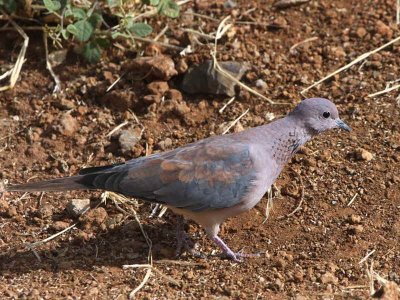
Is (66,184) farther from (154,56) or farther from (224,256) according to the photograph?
(154,56)

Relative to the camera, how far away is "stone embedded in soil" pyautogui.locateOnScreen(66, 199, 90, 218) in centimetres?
563

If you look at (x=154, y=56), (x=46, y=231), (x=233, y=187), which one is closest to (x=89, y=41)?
(x=154, y=56)

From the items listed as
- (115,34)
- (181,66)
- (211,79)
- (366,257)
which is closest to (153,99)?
(181,66)

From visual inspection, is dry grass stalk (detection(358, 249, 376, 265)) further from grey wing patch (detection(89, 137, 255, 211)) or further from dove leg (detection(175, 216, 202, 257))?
dove leg (detection(175, 216, 202, 257))

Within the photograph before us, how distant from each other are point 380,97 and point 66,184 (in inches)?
104

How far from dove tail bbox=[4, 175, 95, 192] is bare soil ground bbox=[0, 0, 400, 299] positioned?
1.66 feet

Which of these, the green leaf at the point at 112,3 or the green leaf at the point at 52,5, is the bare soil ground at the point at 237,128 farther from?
the green leaf at the point at 52,5

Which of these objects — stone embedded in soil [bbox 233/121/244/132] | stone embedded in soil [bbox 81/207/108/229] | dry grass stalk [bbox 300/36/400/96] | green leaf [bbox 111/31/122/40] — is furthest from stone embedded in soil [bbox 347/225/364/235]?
green leaf [bbox 111/31/122/40]

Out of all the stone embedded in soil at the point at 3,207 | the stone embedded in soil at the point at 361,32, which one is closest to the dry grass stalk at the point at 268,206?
the stone embedded in soil at the point at 3,207

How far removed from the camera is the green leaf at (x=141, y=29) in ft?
21.5

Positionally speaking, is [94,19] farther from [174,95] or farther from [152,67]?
[174,95]

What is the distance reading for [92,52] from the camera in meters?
6.75

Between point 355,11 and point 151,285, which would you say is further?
point 355,11

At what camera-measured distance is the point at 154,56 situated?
680 cm
